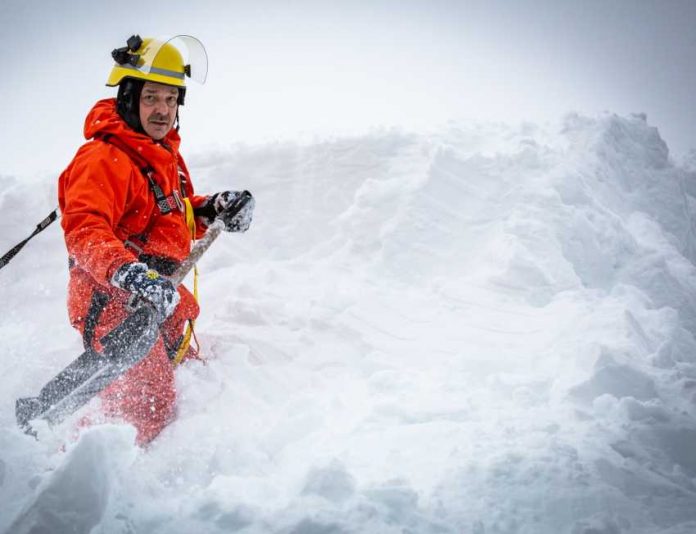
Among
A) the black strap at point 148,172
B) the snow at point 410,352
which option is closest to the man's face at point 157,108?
the black strap at point 148,172

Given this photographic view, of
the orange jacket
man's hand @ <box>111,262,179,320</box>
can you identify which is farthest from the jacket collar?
man's hand @ <box>111,262,179,320</box>

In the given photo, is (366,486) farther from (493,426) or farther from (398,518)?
(493,426)

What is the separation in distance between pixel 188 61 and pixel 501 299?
2.63m

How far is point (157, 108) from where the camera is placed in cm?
231

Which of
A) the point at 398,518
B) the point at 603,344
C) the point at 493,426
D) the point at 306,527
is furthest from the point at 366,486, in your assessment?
the point at 603,344

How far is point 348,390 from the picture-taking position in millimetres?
2645

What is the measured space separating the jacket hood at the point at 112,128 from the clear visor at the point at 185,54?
0.88ft

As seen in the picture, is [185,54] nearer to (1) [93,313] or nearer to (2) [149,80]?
(2) [149,80]

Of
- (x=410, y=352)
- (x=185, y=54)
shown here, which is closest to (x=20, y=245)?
(x=185, y=54)

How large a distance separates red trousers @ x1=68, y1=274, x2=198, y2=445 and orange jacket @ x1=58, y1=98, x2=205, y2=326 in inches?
1.7

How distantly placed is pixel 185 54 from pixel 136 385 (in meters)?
1.69

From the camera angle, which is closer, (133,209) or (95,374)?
(95,374)

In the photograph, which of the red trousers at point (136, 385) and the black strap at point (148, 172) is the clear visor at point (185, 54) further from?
the red trousers at point (136, 385)

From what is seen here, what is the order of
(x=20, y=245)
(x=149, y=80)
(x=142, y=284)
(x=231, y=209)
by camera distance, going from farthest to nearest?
(x=231, y=209) < (x=20, y=245) < (x=149, y=80) < (x=142, y=284)
